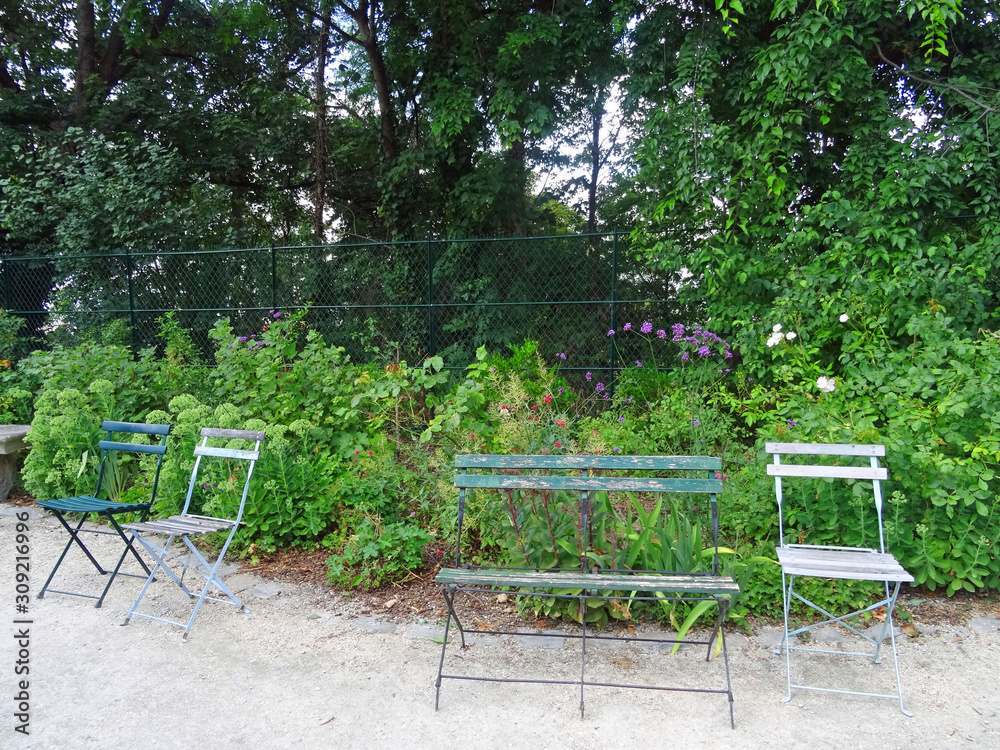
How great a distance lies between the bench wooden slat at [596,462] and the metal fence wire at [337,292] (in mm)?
4886

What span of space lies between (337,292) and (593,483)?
7056 mm

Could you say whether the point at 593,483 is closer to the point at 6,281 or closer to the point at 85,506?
the point at 85,506

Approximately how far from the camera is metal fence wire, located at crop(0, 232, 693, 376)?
855 centimetres

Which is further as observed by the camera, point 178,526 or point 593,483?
point 178,526

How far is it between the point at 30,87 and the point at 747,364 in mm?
12792

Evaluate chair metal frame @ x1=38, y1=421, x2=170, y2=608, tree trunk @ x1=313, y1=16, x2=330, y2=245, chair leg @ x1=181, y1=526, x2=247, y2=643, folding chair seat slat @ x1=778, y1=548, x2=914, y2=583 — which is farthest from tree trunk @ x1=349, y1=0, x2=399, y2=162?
folding chair seat slat @ x1=778, y1=548, x2=914, y2=583

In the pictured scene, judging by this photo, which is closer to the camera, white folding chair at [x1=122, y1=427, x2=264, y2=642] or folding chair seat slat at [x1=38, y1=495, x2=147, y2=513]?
white folding chair at [x1=122, y1=427, x2=264, y2=642]

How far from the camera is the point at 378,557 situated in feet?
13.0

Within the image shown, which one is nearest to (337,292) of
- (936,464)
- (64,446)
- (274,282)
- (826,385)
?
(274,282)

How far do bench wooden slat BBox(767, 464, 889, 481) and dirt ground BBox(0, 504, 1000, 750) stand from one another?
82cm

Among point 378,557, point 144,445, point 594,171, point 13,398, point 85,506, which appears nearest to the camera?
point 85,506

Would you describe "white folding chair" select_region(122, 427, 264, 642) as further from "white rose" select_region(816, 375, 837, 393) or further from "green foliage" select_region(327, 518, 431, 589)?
"white rose" select_region(816, 375, 837, 393)

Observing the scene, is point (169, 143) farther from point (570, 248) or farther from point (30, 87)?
point (570, 248)

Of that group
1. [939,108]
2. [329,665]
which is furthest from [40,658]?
[939,108]
